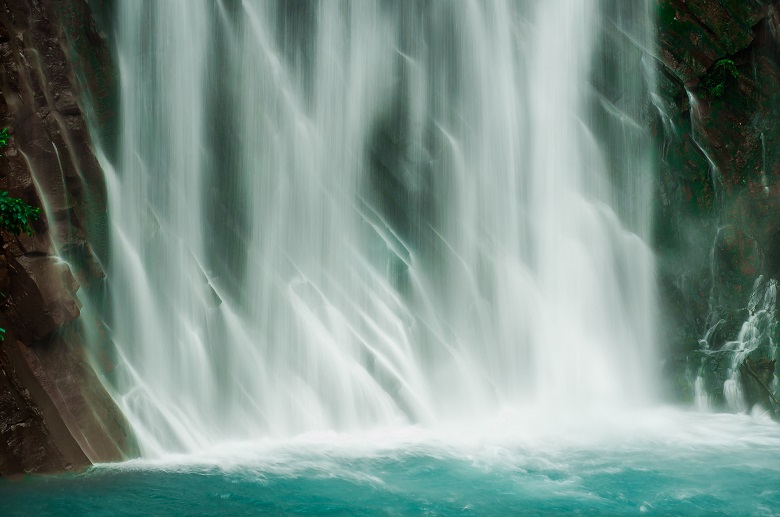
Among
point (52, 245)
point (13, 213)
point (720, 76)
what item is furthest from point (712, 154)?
point (13, 213)

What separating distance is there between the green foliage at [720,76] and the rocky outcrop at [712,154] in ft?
0.07

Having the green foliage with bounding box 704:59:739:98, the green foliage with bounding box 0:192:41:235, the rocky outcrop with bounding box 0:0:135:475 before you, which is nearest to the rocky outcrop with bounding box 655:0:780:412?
the green foliage with bounding box 704:59:739:98

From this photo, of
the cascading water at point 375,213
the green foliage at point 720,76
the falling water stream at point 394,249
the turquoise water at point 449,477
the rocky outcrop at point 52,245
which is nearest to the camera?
the turquoise water at point 449,477

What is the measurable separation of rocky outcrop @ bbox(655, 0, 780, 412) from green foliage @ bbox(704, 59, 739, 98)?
0.07 ft

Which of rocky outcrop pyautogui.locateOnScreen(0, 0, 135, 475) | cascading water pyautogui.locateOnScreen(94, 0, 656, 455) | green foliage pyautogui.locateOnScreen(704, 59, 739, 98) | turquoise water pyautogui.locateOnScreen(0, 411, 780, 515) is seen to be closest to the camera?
turquoise water pyautogui.locateOnScreen(0, 411, 780, 515)

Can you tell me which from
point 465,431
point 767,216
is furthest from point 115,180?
point 767,216

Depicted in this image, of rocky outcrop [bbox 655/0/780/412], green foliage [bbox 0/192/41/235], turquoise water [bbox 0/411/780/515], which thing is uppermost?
rocky outcrop [bbox 655/0/780/412]

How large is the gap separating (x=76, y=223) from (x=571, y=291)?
29.3 feet

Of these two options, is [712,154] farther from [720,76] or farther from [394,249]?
[394,249]

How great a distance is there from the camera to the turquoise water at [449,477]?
9.38 metres

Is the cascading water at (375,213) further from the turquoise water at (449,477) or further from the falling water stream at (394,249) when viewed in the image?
the turquoise water at (449,477)

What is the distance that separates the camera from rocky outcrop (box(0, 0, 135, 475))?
10.2m

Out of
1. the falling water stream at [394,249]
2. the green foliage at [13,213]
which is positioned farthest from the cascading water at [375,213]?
the green foliage at [13,213]

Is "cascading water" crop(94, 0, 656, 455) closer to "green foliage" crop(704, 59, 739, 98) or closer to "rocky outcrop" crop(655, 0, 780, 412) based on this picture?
"rocky outcrop" crop(655, 0, 780, 412)
